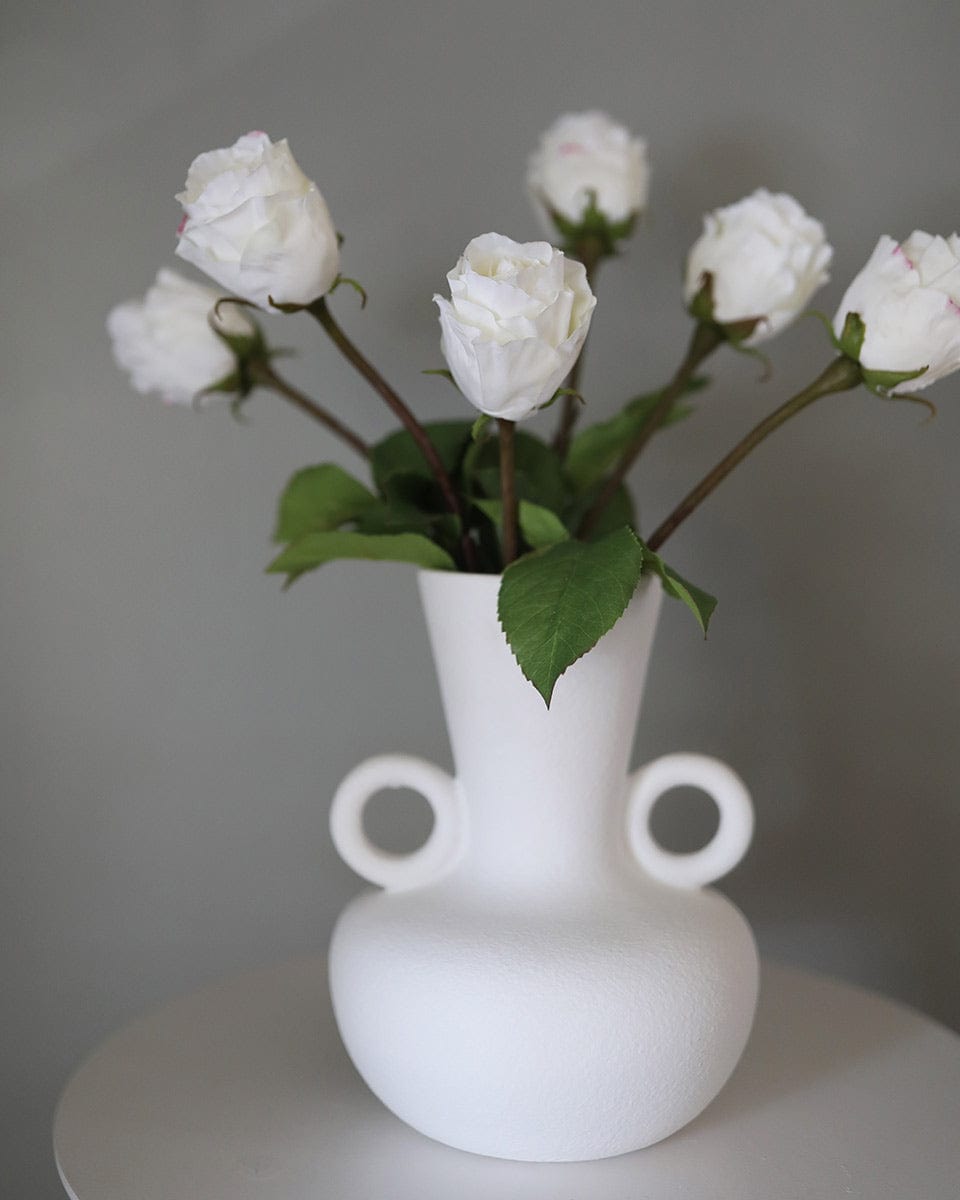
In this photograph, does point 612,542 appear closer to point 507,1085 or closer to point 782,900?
point 507,1085

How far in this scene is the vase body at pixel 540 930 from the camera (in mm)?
691

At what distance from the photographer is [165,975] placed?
3.74 feet

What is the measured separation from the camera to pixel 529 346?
0.63 meters

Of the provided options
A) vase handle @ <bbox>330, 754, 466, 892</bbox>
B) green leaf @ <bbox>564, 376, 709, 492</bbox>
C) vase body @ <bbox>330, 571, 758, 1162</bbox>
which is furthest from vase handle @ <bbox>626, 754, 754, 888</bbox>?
green leaf @ <bbox>564, 376, 709, 492</bbox>

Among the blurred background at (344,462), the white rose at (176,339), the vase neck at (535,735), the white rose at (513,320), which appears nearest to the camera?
the white rose at (513,320)

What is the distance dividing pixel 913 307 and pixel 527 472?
284 mm

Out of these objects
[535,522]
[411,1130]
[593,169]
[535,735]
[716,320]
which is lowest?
[411,1130]

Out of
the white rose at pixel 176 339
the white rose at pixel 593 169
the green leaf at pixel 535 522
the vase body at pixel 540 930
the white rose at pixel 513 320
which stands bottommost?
the vase body at pixel 540 930

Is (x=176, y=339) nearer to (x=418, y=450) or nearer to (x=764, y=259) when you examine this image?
(x=418, y=450)

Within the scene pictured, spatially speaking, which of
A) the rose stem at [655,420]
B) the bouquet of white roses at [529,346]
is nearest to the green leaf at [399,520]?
the bouquet of white roses at [529,346]

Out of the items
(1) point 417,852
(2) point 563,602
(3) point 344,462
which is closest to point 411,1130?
(1) point 417,852

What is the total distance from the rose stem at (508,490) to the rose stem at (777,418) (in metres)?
0.08

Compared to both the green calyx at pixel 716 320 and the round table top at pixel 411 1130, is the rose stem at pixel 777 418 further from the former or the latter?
the round table top at pixel 411 1130

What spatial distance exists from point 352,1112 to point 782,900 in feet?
1.70
